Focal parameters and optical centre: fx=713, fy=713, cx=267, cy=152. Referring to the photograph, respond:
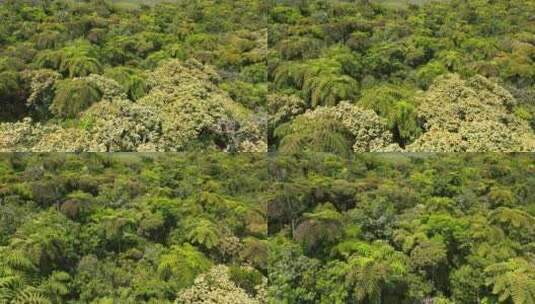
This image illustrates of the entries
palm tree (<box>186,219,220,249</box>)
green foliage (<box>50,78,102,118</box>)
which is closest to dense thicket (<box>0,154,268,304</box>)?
palm tree (<box>186,219,220,249</box>)

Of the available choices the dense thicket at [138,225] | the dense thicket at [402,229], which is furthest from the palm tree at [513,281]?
the dense thicket at [138,225]

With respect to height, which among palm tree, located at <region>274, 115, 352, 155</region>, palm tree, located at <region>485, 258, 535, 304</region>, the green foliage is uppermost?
the green foliage

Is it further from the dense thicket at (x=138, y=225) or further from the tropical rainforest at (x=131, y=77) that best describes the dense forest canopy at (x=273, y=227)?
the tropical rainforest at (x=131, y=77)

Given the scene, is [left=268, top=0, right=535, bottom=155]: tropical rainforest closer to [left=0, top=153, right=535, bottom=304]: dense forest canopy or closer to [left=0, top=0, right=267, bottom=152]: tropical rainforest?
[left=0, top=153, right=535, bottom=304]: dense forest canopy

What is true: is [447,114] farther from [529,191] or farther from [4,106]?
[4,106]

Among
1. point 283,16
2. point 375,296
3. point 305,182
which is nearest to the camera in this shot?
point 375,296

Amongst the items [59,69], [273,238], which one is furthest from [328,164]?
[59,69]
